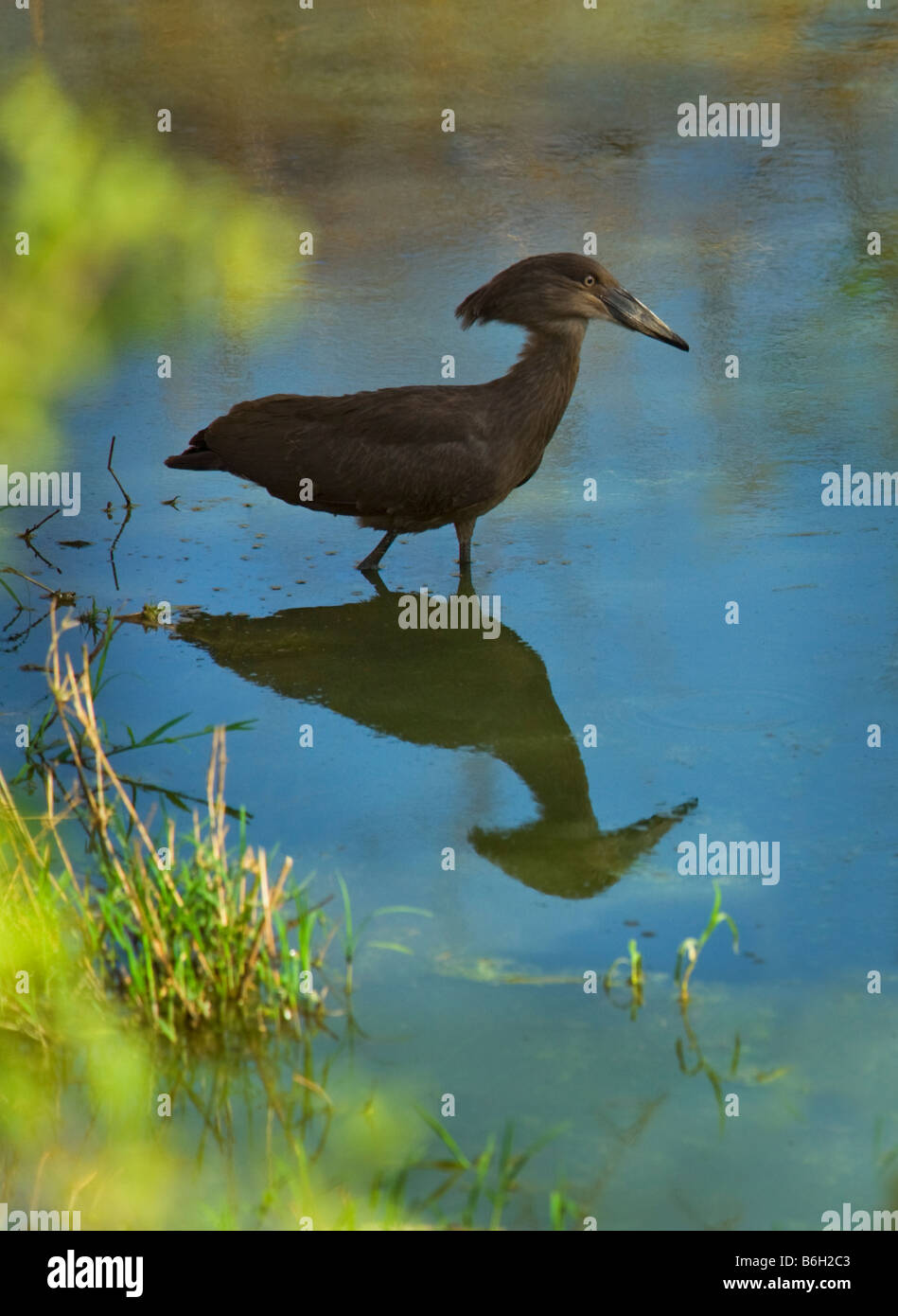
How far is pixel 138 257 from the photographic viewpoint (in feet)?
7.05

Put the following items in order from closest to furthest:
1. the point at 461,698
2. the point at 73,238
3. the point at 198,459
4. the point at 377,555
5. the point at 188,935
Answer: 1. the point at 73,238
2. the point at 188,935
3. the point at 461,698
4. the point at 198,459
5. the point at 377,555

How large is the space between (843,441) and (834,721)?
232cm

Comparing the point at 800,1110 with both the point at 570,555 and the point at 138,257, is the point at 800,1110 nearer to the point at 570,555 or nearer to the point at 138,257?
the point at 138,257

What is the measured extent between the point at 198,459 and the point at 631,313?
1.64 m

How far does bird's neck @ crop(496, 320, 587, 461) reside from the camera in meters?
5.79

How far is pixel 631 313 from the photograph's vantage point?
5.83m

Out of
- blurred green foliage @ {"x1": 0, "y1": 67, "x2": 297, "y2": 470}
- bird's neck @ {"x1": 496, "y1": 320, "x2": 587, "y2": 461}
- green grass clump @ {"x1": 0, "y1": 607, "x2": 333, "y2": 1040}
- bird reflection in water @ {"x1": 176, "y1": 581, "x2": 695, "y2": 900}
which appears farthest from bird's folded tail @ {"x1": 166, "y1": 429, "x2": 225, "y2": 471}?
blurred green foliage @ {"x1": 0, "y1": 67, "x2": 297, "y2": 470}

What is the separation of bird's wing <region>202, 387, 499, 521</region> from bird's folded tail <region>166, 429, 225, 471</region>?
0.03 m

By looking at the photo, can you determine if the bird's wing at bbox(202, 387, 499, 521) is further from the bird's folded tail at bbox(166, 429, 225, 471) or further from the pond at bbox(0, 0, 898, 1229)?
the pond at bbox(0, 0, 898, 1229)

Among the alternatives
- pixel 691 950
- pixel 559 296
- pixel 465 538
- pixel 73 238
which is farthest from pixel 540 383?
pixel 73 238

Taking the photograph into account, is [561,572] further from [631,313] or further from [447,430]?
[631,313]

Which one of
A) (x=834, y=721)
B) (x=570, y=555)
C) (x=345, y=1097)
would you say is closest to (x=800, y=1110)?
(x=345, y=1097)

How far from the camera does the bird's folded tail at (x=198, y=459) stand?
598 cm
